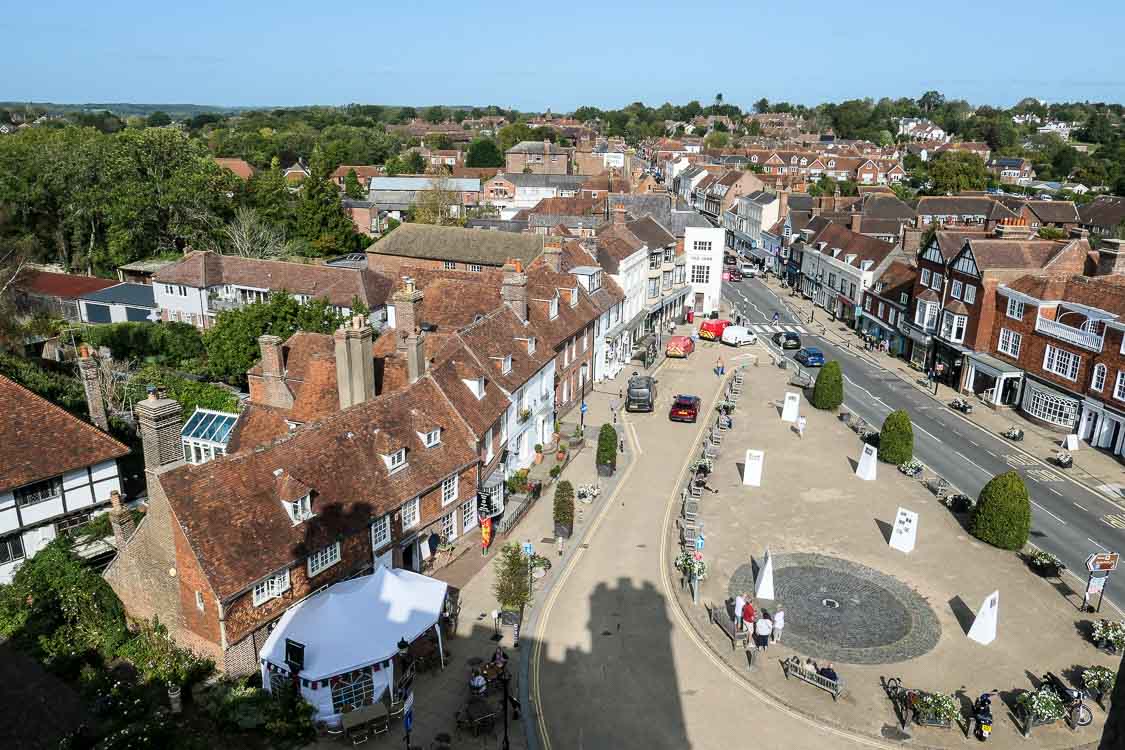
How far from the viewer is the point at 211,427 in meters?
33.7

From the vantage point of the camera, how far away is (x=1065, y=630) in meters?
26.0

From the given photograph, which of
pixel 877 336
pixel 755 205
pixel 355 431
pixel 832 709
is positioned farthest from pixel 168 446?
pixel 755 205

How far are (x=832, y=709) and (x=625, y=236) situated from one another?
45956mm

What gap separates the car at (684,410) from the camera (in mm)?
46219

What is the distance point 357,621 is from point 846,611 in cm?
1654

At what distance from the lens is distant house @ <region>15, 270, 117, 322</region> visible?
62188mm

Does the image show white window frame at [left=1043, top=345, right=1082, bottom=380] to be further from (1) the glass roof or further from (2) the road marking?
(1) the glass roof

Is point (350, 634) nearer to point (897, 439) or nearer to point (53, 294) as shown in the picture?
point (897, 439)

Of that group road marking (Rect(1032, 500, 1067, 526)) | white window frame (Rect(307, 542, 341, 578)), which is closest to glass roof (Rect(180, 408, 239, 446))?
white window frame (Rect(307, 542, 341, 578))

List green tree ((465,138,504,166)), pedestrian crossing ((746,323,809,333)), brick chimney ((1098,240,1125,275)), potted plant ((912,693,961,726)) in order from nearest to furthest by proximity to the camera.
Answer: potted plant ((912,693,961,726)) < brick chimney ((1098,240,1125,275)) < pedestrian crossing ((746,323,809,333)) < green tree ((465,138,504,166))

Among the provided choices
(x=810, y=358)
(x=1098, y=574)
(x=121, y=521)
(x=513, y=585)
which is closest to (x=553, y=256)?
(x=810, y=358)

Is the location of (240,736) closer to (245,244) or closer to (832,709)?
(832,709)

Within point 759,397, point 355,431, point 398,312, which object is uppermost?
point 398,312

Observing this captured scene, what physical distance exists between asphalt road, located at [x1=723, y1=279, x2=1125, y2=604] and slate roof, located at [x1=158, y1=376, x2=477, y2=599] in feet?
80.5
